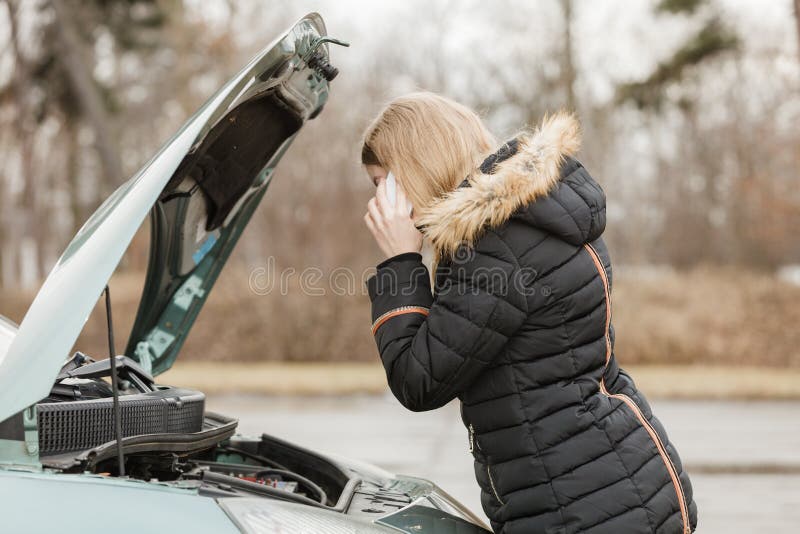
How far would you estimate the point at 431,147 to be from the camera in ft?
6.98

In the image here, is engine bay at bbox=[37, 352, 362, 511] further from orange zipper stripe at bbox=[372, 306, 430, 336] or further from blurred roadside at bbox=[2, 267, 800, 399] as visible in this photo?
blurred roadside at bbox=[2, 267, 800, 399]

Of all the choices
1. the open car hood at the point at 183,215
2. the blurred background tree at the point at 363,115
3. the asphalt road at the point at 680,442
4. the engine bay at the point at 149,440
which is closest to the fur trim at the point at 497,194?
the open car hood at the point at 183,215

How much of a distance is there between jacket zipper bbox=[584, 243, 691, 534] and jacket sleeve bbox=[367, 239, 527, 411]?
24cm

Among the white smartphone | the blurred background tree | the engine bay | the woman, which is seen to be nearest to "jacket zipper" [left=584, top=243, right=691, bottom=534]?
the woman

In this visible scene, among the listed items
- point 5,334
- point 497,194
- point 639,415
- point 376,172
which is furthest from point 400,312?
point 5,334

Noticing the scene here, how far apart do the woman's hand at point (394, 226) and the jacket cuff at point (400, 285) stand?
3 centimetres

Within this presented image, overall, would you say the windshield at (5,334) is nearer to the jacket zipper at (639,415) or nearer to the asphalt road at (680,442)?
the jacket zipper at (639,415)

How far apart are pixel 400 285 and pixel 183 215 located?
95cm

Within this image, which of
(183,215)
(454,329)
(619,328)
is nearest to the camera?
(454,329)

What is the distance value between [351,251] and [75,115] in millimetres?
8446

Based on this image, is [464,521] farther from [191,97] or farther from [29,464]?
[191,97]

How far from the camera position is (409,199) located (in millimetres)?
2137

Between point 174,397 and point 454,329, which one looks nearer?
point 454,329

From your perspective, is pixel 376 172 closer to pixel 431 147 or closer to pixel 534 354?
pixel 431 147
